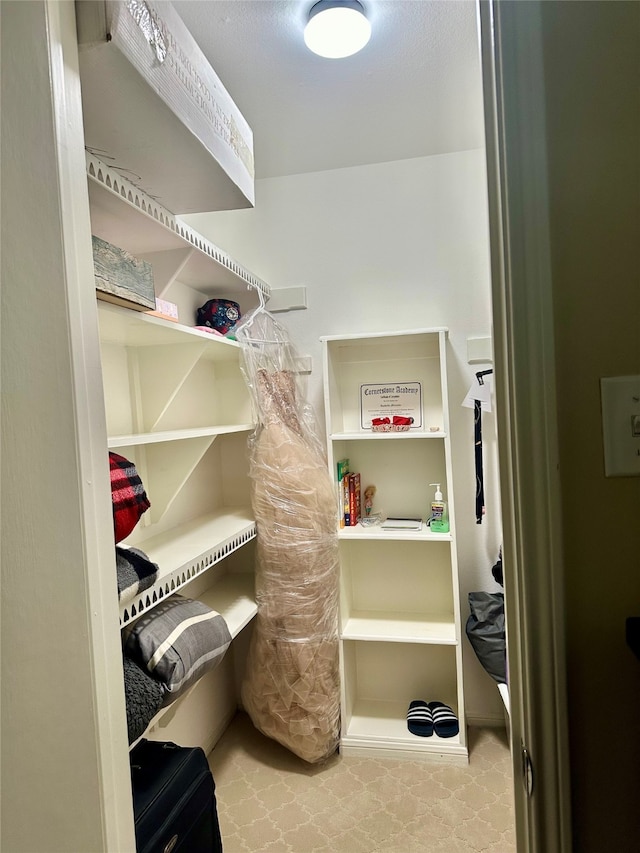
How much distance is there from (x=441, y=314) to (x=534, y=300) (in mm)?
1622

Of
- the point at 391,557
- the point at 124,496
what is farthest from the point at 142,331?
the point at 391,557

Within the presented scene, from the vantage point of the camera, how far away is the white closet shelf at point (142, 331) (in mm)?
1189

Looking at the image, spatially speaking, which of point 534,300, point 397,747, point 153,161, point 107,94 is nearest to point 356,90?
point 153,161

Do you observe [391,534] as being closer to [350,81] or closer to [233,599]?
[233,599]

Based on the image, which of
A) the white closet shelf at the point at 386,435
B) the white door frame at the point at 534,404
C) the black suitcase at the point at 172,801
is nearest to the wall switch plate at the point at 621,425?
the white door frame at the point at 534,404

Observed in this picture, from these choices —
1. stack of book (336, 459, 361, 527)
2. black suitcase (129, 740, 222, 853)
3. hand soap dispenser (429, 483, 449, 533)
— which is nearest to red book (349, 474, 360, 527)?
stack of book (336, 459, 361, 527)

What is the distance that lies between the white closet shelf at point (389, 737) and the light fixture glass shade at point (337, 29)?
2464 millimetres

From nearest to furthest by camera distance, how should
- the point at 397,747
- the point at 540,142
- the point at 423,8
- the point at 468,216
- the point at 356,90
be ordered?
the point at 540,142 → the point at 423,8 → the point at 356,90 → the point at 397,747 → the point at 468,216

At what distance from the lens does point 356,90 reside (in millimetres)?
1646

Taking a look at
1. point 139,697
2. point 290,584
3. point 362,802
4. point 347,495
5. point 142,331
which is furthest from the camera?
point 347,495

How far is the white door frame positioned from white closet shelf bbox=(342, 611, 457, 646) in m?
1.42

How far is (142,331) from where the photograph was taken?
4.61ft

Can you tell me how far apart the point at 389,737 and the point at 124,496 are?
1616 mm

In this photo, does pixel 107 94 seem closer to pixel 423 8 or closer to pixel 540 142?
pixel 540 142
